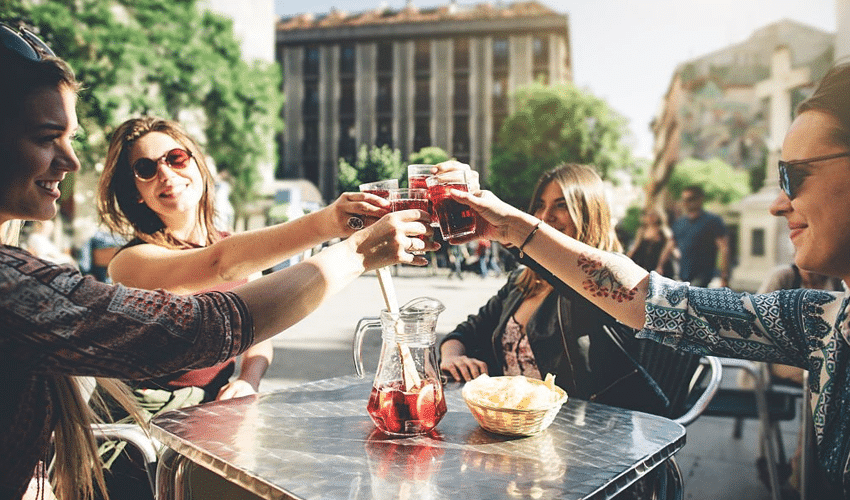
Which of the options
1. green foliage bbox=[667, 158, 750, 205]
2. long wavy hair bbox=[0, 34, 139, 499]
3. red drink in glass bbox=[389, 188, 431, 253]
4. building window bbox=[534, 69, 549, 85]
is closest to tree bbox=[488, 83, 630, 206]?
building window bbox=[534, 69, 549, 85]

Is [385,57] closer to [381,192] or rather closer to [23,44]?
[381,192]

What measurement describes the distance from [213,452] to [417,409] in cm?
46

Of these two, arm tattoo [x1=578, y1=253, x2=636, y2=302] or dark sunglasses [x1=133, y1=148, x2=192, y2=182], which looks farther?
dark sunglasses [x1=133, y1=148, x2=192, y2=182]

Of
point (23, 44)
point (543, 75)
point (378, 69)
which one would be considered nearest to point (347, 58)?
point (378, 69)

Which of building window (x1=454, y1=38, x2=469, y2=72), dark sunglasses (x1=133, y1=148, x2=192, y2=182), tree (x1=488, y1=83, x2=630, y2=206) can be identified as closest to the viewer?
dark sunglasses (x1=133, y1=148, x2=192, y2=182)

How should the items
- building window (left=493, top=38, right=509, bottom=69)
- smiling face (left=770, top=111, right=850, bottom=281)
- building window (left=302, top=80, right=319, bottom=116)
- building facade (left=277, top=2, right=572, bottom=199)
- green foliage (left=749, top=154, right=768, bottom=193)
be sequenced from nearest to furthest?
smiling face (left=770, top=111, right=850, bottom=281) < building facade (left=277, top=2, right=572, bottom=199) < building window (left=302, top=80, right=319, bottom=116) < building window (left=493, top=38, right=509, bottom=69) < green foliage (left=749, top=154, right=768, bottom=193)

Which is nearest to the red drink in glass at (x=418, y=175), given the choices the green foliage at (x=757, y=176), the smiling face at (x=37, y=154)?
the smiling face at (x=37, y=154)

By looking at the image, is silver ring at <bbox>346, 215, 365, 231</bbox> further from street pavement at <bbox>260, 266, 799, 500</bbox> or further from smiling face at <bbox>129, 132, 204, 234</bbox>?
smiling face at <bbox>129, 132, 204, 234</bbox>

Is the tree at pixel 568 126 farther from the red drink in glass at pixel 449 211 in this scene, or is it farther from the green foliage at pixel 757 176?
the red drink in glass at pixel 449 211

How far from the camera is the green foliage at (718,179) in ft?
109

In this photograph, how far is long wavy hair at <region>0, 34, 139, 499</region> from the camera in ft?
3.34

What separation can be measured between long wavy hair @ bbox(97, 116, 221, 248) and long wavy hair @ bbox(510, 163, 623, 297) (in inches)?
59.3

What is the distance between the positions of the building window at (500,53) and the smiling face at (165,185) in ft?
73.6

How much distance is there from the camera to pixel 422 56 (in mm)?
14555
